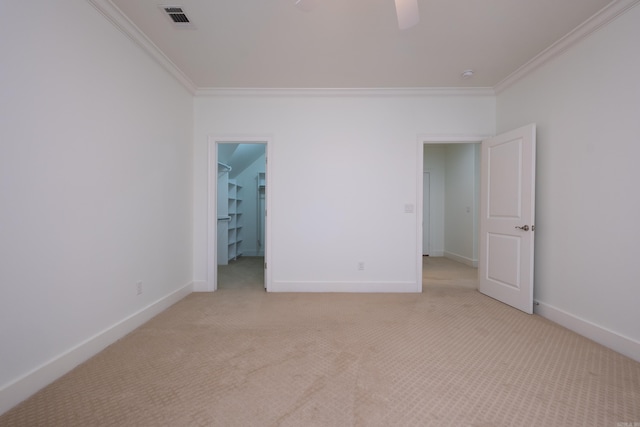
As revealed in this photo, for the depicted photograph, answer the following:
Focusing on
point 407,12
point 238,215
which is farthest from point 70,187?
point 238,215

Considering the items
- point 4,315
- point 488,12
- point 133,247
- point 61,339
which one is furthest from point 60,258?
point 488,12

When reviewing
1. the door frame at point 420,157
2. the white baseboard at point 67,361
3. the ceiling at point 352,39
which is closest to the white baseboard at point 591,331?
the door frame at point 420,157

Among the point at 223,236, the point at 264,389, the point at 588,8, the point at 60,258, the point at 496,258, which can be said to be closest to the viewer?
the point at 264,389

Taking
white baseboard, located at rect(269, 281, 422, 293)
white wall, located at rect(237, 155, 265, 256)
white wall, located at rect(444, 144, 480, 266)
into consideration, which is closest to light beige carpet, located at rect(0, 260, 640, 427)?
white baseboard, located at rect(269, 281, 422, 293)

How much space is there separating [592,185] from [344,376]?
258 cm

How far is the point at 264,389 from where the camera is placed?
1.61 meters

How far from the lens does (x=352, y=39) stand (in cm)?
253

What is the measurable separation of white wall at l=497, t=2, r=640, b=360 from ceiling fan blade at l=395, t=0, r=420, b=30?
1.81m

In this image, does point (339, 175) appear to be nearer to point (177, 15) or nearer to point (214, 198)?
point (214, 198)

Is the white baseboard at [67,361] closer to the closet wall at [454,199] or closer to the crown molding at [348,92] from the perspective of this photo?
the crown molding at [348,92]

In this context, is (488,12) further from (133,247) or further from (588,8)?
(133,247)

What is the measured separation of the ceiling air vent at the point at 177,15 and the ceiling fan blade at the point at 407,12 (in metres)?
1.70

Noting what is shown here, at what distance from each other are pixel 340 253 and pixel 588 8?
3186mm

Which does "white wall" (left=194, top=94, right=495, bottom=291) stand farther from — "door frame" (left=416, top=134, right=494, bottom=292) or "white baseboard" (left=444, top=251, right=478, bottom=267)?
"white baseboard" (left=444, top=251, right=478, bottom=267)
